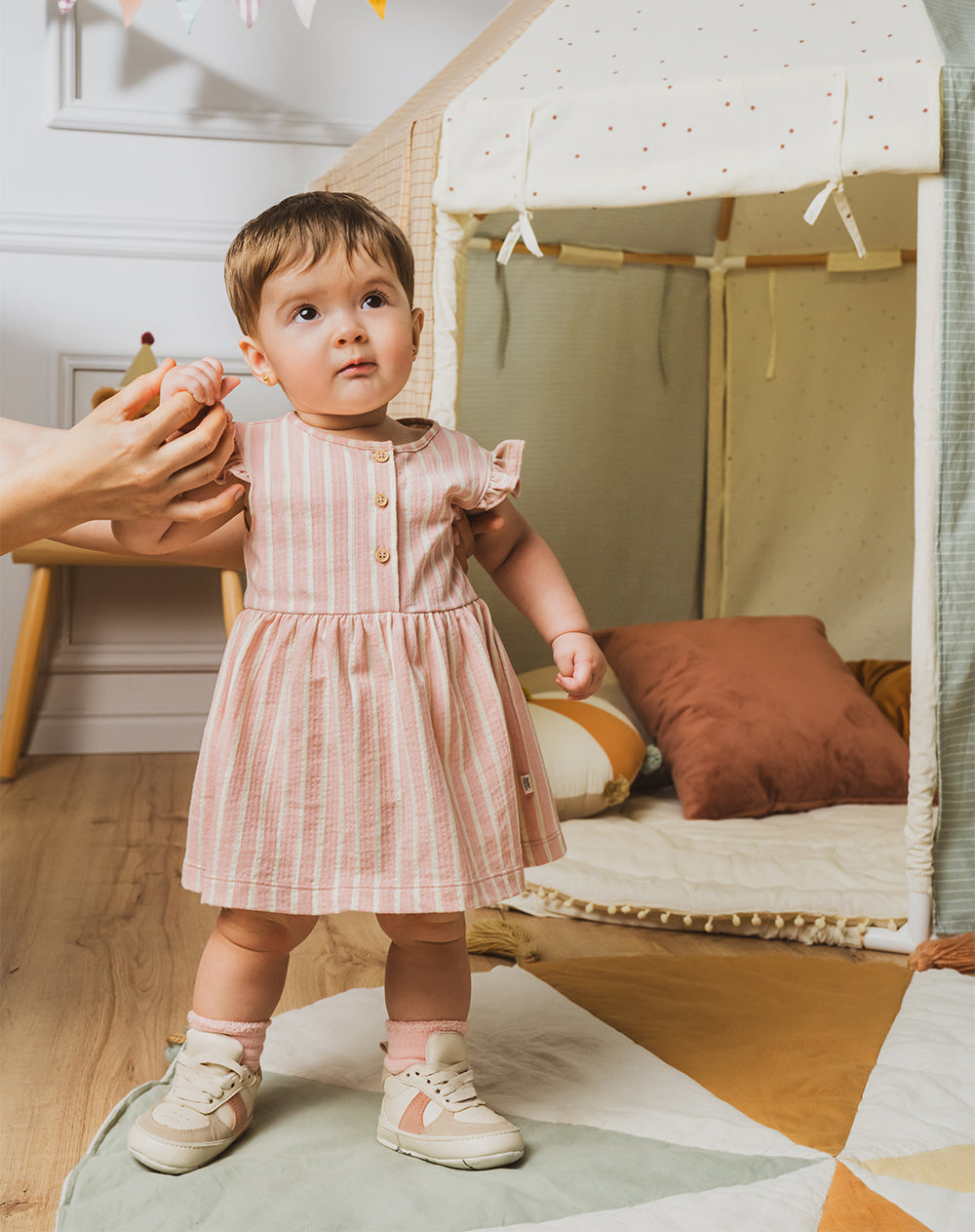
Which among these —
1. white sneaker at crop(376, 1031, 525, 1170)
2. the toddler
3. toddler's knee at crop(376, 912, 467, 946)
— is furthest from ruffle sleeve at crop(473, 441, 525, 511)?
white sneaker at crop(376, 1031, 525, 1170)

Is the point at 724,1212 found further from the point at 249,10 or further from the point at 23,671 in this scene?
the point at 249,10

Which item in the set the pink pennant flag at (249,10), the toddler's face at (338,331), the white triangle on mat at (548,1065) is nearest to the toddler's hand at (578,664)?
the toddler's face at (338,331)

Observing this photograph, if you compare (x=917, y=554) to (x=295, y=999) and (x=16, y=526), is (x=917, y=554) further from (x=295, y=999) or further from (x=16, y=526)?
(x=16, y=526)

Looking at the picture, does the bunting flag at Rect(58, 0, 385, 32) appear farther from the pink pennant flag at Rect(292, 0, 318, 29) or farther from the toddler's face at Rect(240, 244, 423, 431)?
the toddler's face at Rect(240, 244, 423, 431)

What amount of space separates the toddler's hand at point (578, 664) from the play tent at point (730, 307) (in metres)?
0.58

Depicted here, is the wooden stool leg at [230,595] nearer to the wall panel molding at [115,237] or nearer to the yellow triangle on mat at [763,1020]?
the wall panel molding at [115,237]

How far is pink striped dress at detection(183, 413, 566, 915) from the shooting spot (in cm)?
90

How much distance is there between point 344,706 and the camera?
91 cm

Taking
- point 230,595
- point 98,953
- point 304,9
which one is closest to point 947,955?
point 98,953

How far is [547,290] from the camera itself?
226 cm

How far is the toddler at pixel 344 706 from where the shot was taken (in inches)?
35.6

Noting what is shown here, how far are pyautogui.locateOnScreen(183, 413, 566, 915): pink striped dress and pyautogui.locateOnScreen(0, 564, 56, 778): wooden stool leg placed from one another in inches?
54.4

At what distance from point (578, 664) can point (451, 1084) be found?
349 mm

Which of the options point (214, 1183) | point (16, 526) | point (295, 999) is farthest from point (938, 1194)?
point (16, 526)
